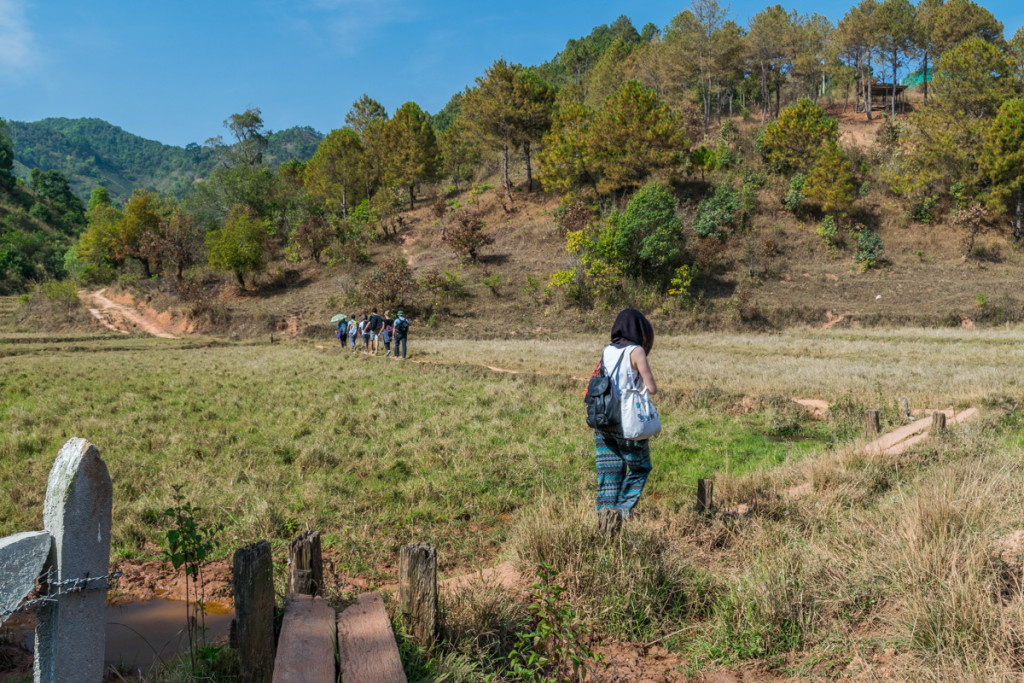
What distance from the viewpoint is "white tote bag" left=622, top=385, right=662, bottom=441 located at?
4738 mm

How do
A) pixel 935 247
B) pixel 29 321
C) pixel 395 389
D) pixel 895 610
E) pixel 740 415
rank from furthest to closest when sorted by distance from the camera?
pixel 935 247
pixel 29 321
pixel 395 389
pixel 740 415
pixel 895 610

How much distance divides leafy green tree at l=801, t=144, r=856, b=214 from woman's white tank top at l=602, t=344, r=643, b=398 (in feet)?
124

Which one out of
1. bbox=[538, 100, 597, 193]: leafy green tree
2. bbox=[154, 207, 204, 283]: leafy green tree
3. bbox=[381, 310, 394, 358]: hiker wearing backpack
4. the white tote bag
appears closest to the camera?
the white tote bag

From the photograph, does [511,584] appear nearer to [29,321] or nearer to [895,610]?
[895,610]

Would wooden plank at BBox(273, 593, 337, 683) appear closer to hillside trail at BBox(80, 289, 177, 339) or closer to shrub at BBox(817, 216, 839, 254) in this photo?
hillside trail at BBox(80, 289, 177, 339)

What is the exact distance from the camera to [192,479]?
7.09 m

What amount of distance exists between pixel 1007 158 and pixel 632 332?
40320 mm

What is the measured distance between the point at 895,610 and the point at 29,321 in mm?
42175

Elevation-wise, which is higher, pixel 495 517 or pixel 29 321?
pixel 29 321

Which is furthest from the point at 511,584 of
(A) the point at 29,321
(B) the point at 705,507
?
(A) the point at 29,321

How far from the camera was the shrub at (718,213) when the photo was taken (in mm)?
35938

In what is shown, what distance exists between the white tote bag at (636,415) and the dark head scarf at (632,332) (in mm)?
393

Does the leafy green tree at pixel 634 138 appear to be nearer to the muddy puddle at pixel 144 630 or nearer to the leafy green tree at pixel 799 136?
the leafy green tree at pixel 799 136

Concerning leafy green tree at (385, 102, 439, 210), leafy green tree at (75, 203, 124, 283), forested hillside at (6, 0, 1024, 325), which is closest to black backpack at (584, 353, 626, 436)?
forested hillside at (6, 0, 1024, 325)
